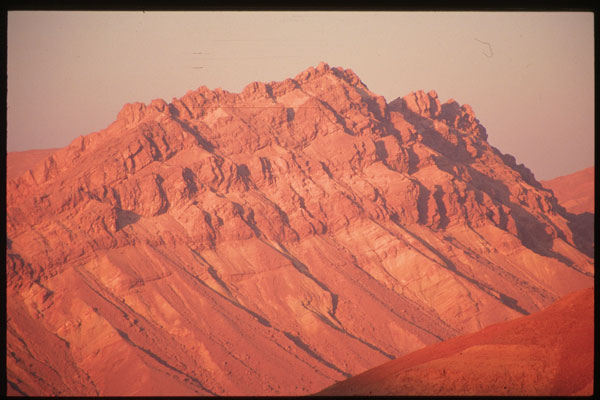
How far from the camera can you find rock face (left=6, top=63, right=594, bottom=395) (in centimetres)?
4975

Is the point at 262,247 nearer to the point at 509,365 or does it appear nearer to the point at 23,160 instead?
the point at 23,160

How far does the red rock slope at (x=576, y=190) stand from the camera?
102575mm

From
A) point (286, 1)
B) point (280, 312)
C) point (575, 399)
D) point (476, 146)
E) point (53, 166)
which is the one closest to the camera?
point (286, 1)

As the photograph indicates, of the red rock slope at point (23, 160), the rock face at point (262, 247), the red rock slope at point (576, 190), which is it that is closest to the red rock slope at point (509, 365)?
the rock face at point (262, 247)

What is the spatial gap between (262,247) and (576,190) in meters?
62.5

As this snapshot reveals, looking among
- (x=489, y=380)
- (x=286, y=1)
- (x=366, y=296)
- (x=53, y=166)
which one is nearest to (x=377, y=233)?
(x=366, y=296)

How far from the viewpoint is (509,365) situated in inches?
997

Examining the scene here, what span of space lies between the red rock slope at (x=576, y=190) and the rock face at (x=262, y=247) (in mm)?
18745

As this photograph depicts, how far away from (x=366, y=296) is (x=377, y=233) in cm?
857

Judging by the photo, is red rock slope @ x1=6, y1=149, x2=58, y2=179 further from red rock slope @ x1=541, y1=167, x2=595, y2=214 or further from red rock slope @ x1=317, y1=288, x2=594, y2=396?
red rock slope @ x1=317, y1=288, x2=594, y2=396

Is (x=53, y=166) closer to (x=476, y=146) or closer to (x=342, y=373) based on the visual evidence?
(x=342, y=373)

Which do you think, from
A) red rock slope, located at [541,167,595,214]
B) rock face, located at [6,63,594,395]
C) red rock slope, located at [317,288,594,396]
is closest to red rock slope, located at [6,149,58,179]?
rock face, located at [6,63,594,395]

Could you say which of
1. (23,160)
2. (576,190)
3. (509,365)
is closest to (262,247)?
(23,160)

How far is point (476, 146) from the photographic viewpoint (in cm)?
8956
